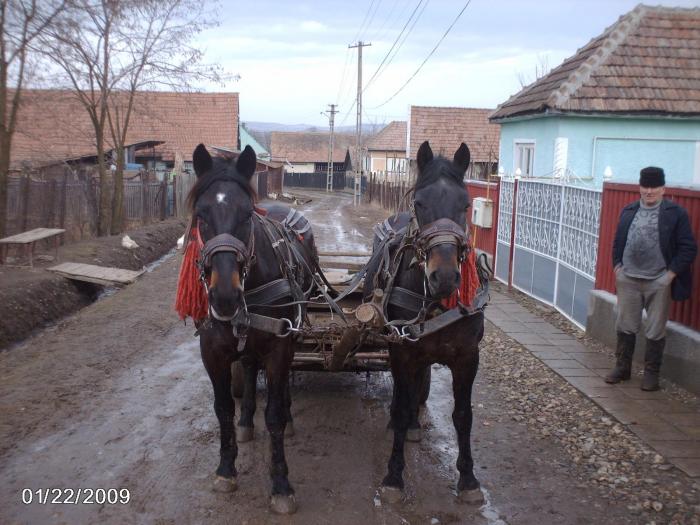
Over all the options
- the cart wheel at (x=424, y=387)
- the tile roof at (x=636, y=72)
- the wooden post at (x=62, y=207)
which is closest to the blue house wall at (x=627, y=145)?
the tile roof at (x=636, y=72)

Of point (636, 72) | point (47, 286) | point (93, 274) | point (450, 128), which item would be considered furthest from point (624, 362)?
point (450, 128)

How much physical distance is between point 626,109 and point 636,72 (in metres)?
1.01

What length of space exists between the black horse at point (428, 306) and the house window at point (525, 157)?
945 cm

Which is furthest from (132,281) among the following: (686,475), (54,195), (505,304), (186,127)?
(186,127)

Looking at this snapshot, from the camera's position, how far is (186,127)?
117ft

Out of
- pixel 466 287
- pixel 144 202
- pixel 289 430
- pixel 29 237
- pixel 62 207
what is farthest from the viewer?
pixel 144 202

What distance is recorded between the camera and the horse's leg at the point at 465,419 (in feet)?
12.7

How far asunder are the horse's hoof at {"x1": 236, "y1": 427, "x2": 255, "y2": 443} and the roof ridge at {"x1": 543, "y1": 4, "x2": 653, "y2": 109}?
873cm

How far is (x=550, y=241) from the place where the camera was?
30.2 ft

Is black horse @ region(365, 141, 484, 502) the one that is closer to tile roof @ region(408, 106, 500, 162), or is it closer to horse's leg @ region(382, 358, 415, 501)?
horse's leg @ region(382, 358, 415, 501)

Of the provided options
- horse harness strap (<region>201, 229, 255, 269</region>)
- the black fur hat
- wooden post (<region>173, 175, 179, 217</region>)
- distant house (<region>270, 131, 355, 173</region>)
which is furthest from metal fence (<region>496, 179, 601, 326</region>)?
distant house (<region>270, 131, 355, 173</region>)

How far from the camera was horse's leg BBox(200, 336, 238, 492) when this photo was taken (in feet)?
12.6

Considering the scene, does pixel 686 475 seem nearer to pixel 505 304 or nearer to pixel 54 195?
pixel 505 304

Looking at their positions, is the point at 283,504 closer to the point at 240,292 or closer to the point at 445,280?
the point at 240,292
